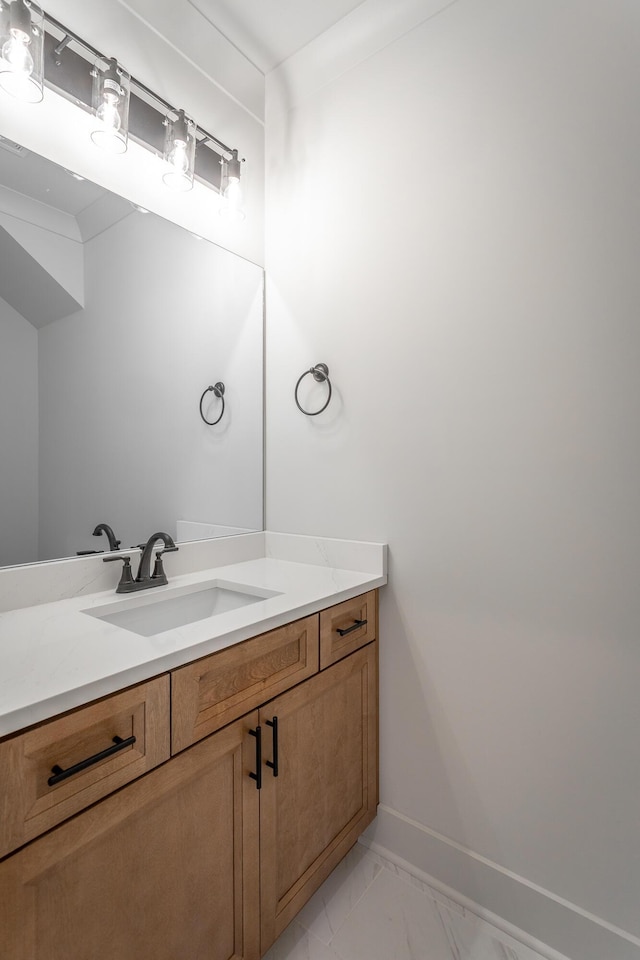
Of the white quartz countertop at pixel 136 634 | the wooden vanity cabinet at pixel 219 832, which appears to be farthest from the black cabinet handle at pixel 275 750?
the white quartz countertop at pixel 136 634

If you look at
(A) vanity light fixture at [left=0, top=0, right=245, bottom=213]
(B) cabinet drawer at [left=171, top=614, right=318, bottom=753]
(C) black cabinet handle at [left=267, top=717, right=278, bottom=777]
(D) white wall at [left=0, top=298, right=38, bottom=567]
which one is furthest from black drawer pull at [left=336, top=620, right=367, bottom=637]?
(A) vanity light fixture at [left=0, top=0, right=245, bottom=213]

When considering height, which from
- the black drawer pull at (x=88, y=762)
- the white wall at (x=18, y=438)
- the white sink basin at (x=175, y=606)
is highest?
the white wall at (x=18, y=438)

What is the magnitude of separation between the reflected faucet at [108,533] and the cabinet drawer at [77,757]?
64cm

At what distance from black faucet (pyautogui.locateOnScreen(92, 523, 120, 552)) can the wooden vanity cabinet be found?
591 mm

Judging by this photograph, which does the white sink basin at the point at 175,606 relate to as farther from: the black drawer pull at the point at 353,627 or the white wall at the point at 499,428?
the white wall at the point at 499,428

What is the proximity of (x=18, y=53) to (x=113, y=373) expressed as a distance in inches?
29.3

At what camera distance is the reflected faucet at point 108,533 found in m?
1.39

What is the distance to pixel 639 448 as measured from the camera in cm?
115

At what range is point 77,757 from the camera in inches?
30.8

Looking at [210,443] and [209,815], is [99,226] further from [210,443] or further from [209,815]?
[209,815]

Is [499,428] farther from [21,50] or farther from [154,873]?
[21,50]

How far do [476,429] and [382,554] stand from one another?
487 millimetres

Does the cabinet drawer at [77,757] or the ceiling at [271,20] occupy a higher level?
the ceiling at [271,20]

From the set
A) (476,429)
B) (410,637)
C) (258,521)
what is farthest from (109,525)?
(476,429)
